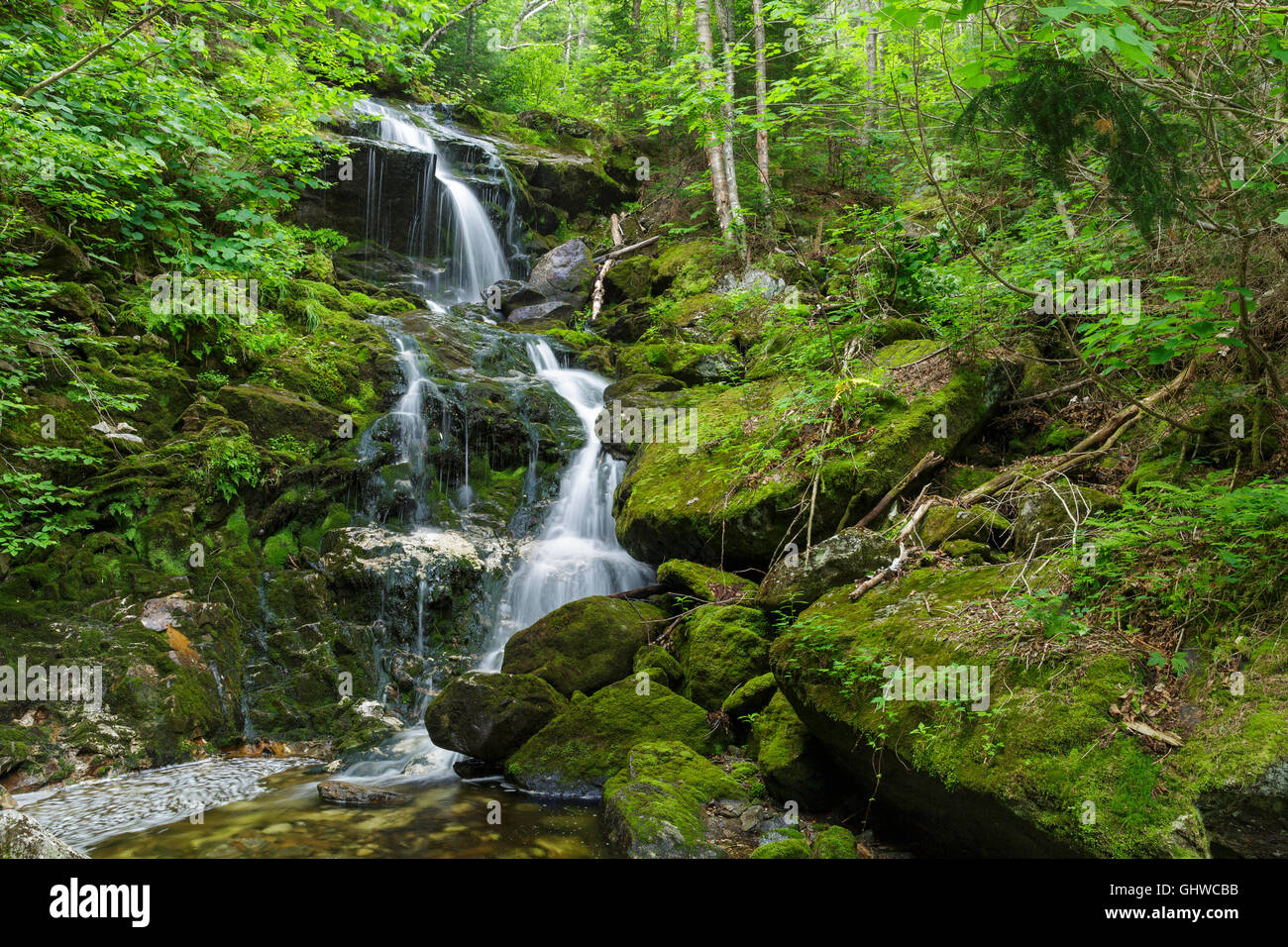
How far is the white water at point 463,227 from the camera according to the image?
16953mm

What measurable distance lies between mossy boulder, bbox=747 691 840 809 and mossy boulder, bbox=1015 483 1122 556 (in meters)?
2.08

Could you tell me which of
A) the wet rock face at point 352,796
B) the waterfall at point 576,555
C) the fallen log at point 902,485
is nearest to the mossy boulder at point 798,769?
the fallen log at point 902,485

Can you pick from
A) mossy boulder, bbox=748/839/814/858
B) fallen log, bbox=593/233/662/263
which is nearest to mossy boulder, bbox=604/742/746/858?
mossy boulder, bbox=748/839/814/858

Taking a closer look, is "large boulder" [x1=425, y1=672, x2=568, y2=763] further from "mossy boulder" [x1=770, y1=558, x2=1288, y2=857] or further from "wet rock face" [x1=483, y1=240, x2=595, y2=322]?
"wet rock face" [x1=483, y1=240, x2=595, y2=322]

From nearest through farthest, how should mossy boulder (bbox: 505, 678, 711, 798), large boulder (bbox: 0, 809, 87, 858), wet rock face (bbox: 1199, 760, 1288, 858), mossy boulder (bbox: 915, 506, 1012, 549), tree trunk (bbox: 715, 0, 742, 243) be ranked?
wet rock face (bbox: 1199, 760, 1288, 858)
large boulder (bbox: 0, 809, 87, 858)
mossy boulder (bbox: 915, 506, 1012, 549)
mossy boulder (bbox: 505, 678, 711, 798)
tree trunk (bbox: 715, 0, 742, 243)

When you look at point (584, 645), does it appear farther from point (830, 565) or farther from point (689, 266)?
point (689, 266)

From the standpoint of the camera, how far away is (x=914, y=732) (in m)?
3.88

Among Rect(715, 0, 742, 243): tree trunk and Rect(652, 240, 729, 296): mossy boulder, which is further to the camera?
Rect(652, 240, 729, 296): mossy boulder

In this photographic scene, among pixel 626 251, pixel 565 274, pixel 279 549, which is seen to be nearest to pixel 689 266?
pixel 626 251

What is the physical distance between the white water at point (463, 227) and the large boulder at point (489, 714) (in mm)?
12071

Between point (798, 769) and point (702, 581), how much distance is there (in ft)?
8.36

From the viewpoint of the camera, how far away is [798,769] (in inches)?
194

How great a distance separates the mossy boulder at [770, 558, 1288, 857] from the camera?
118 inches

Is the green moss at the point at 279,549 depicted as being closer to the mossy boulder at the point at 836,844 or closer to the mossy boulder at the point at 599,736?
the mossy boulder at the point at 599,736
